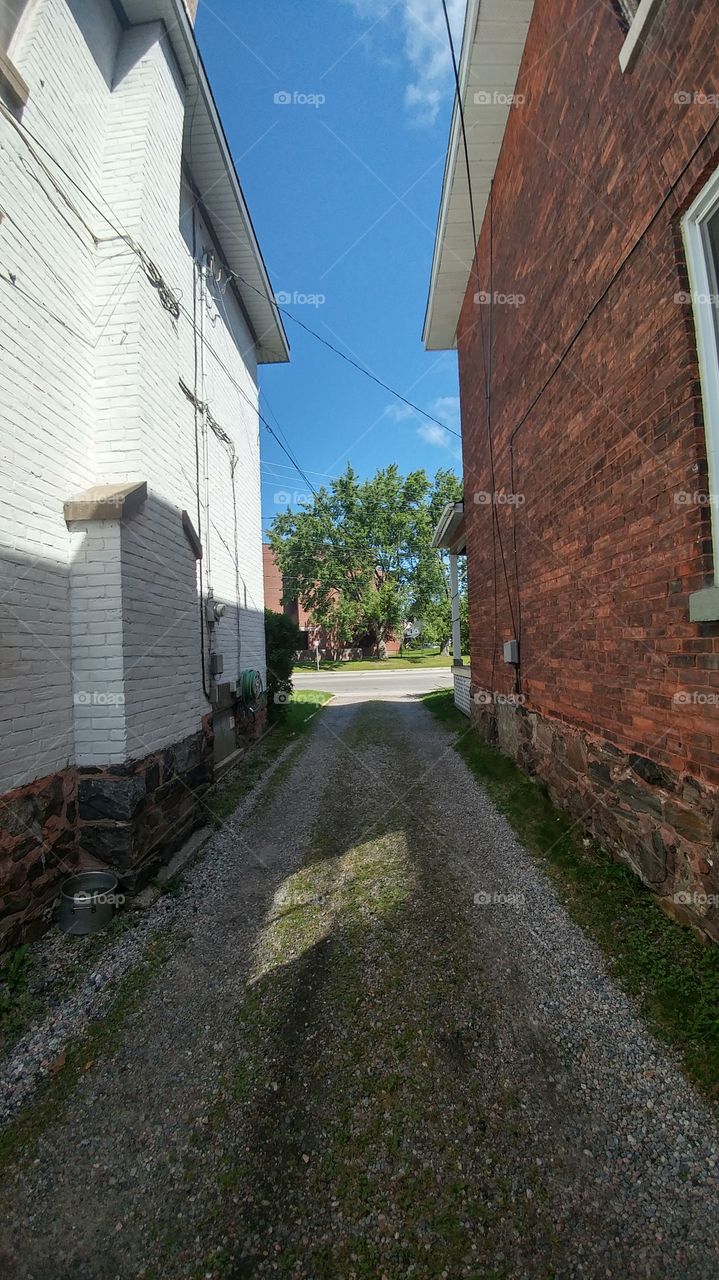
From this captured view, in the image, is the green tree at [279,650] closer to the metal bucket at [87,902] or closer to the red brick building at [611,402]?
the red brick building at [611,402]

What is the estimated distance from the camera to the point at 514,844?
399cm

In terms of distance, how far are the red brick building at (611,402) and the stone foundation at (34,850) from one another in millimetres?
3664

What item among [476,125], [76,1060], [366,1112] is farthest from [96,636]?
[476,125]

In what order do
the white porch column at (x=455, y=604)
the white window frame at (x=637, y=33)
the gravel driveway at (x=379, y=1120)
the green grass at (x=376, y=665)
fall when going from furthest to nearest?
the green grass at (x=376, y=665)
the white porch column at (x=455, y=604)
the white window frame at (x=637, y=33)
the gravel driveway at (x=379, y=1120)

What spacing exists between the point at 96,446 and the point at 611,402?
144 inches

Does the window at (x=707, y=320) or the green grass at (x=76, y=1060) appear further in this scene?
the window at (x=707, y=320)

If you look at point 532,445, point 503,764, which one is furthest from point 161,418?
point 503,764

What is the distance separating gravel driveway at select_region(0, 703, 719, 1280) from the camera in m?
1.50

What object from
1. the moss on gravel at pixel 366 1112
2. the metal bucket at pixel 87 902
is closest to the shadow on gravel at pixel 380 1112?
the moss on gravel at pixel 366 1112

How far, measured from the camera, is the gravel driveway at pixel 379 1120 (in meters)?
1.50

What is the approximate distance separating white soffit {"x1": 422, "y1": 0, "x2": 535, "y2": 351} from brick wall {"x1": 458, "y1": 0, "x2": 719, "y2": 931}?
1.25 feet

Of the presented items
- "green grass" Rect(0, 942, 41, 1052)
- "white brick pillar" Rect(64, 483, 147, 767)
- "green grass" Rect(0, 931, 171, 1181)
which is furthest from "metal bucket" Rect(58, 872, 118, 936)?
"white brick pillar" Rect(64, 483, 147, 767)

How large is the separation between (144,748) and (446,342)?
9308mm

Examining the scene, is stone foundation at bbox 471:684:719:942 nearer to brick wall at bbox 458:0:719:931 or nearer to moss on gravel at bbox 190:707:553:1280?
brick wall at bbox 458:0:719:931
